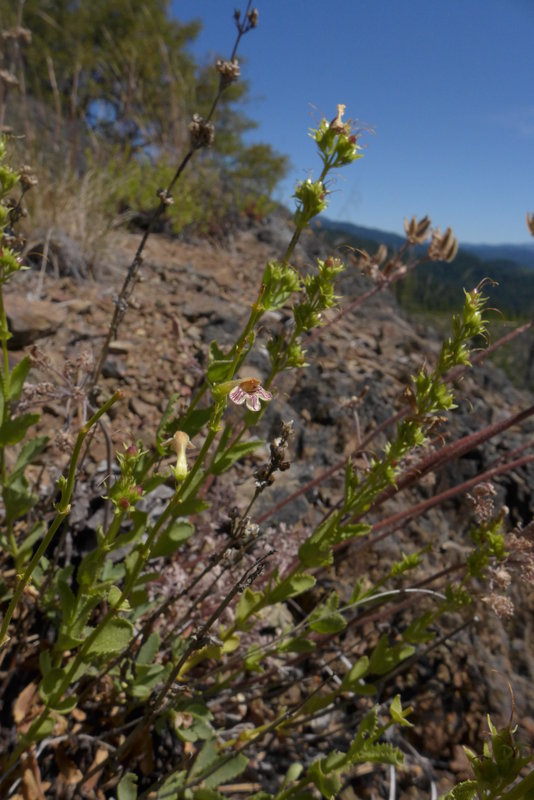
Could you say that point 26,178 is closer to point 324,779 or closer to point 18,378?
point 18,378

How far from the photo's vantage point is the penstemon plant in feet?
3.42

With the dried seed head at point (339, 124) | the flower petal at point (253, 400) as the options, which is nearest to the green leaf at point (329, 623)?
the flower petal at point (253, 400)

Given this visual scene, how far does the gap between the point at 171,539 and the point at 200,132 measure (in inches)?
42.4

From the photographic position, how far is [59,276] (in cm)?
362

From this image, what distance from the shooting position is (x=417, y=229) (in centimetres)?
225

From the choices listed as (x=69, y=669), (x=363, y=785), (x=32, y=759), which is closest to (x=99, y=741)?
(x=32, y=759)

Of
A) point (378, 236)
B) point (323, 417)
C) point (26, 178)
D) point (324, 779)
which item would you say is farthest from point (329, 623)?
point (378, 236)

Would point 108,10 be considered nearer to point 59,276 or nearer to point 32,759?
point 59,276

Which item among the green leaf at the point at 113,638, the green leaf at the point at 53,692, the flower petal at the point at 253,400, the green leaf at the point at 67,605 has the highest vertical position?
the flower petal at the point at 253,400

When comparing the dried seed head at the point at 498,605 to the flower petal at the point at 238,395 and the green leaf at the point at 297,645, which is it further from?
the flower petal at the point at 238,395

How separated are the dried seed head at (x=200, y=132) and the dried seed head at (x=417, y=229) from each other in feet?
3.42

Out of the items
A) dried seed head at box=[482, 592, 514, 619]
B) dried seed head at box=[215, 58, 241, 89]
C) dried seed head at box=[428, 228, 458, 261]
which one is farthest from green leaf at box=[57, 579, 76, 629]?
dried seed head at box=[428, 228, 458, 261]

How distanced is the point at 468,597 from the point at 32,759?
4.02 feet

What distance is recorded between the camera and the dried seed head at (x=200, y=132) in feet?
4.75
